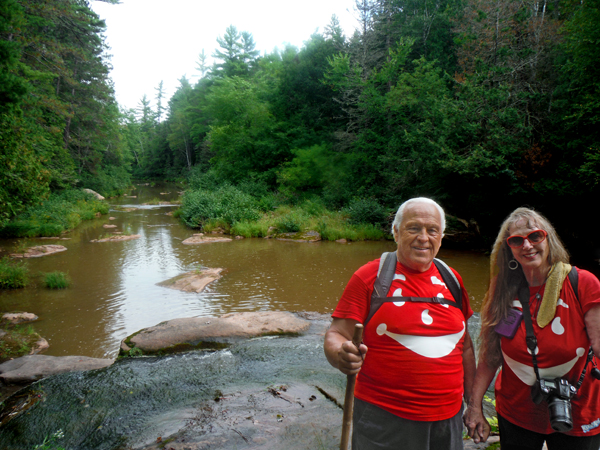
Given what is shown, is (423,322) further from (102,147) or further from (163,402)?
(102,147)

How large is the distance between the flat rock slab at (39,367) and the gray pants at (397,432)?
4232 millimetres

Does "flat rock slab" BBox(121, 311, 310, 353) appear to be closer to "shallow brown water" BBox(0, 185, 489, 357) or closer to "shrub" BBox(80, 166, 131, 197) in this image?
"shallow brown water" BBox(0, 185, 489, 357)

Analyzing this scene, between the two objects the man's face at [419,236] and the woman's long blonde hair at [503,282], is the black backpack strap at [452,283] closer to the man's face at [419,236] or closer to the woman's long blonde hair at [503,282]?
the man's face at [419,236]

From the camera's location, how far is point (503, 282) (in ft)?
6.64

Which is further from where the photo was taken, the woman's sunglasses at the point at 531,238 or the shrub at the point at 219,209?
the shrub at the point at 219,209

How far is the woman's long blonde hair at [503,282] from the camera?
1944mm

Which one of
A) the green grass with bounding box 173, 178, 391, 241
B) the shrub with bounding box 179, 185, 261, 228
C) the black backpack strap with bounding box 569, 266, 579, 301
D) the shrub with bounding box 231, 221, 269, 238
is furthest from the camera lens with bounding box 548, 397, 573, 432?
the shrub with bounding box 179, 185, 261, 228

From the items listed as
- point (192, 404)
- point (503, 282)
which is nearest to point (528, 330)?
point (503, 282)

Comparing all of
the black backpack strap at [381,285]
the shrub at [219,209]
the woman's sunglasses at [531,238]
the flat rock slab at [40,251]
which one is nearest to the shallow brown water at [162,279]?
the flat rock slab at [40,251]

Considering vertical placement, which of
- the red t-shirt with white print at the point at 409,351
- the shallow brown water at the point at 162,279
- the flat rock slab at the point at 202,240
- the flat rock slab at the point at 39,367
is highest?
the red t-shirt with white print at the point at 409,351

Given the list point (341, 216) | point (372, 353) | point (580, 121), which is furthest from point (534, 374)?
point (341, 216)

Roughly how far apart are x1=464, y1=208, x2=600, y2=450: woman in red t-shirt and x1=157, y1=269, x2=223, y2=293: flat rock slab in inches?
336

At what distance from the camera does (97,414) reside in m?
3.72

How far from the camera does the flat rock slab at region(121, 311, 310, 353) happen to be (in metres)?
5.50
